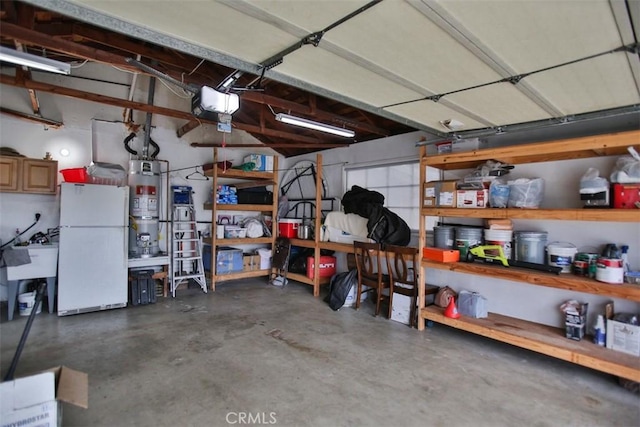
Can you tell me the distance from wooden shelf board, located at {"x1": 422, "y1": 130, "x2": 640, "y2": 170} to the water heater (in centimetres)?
444

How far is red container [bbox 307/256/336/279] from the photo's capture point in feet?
18.5

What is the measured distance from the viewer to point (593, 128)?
3.20m

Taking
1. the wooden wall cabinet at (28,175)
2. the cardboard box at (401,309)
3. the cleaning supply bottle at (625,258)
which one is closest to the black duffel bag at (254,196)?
the wooden wall cabinet at (28,175)

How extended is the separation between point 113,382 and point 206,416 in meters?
1.00

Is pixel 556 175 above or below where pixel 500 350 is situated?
above

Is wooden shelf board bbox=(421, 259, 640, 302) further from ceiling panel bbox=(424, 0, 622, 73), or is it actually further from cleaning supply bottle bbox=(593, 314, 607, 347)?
ceiling panel bbox=(424, 0, 622, 73)

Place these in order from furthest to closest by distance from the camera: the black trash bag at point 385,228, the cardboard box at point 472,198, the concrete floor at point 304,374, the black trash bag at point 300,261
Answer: the black trash bag at point 300,261 < the black trash bag at point 385,228 < the cardboard box at point 472,198 < the concrete floor at point 304,374

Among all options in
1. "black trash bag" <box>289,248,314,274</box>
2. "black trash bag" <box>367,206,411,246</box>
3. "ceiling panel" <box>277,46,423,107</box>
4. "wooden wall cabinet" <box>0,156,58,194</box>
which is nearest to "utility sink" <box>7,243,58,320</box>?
"wooden wall cabinet" <box>0,156,58,194</box>

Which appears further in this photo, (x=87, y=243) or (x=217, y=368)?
(x=87, y=243)

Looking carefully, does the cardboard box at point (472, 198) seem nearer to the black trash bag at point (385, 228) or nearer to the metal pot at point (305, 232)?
the black trash bag at point (385, 228)

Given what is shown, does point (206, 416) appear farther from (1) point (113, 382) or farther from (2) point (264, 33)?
(2) point (264, 33)

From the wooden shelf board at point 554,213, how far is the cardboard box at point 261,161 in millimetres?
3729

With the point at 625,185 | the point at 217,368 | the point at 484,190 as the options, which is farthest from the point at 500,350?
the point at 217,368

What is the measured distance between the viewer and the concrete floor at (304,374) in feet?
7.38
